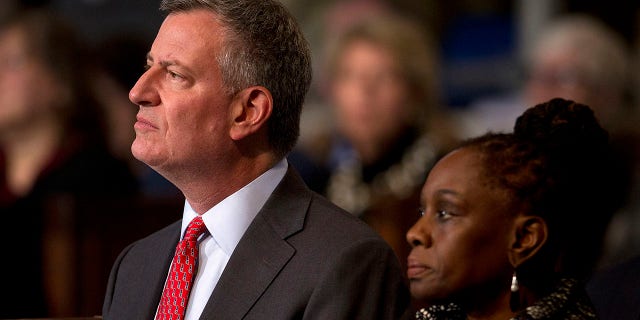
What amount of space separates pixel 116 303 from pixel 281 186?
0.46 meters

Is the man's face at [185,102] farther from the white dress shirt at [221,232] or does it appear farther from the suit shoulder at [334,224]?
the suit shoulder at [334,224]

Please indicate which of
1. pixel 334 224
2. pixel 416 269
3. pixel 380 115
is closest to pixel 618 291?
pixel 416 269

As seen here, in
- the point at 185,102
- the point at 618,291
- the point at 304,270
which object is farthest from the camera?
the point at 618,291

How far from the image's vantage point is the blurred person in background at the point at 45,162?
199 inches

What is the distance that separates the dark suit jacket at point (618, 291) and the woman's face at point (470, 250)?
446mm

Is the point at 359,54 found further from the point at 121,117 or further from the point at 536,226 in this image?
the point at 536,226

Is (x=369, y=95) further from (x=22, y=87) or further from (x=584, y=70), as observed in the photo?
(x=22, y=87)

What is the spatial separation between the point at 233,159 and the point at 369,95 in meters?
2.70

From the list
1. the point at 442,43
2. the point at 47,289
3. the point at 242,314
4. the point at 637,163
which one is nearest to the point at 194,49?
the point at 242,314

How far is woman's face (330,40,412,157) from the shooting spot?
17.5 ft

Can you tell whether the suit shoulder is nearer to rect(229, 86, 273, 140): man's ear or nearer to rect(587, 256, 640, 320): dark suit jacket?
rect(229, 86, 273, 140): man's ear

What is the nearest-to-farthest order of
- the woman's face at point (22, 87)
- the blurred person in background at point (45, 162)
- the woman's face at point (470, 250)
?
1. the woman's face at point (470, 250)
2. the blurred person in background at point (45, 162)
3. the woman's face at point (22, 87)

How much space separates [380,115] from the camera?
537 cm

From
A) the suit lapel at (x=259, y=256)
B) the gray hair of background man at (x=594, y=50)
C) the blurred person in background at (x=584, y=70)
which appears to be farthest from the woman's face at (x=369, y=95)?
the suit lapel at (x=259, y=256)
